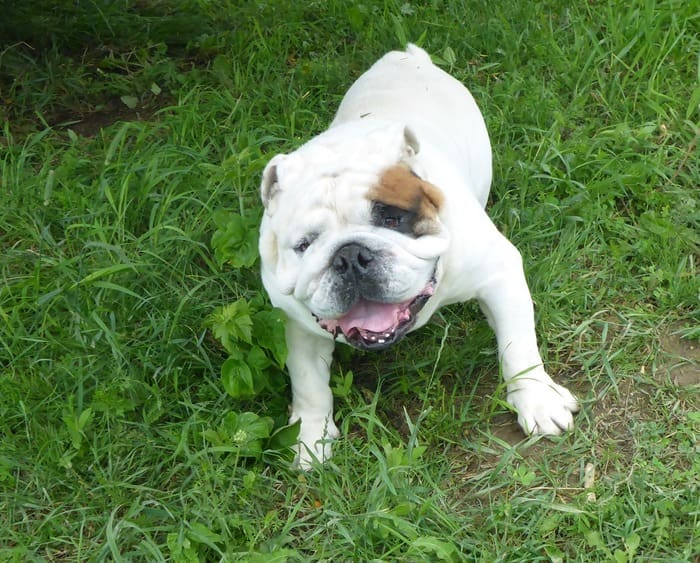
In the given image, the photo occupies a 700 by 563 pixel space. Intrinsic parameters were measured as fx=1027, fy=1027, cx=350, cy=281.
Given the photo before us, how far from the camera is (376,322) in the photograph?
3.44 m

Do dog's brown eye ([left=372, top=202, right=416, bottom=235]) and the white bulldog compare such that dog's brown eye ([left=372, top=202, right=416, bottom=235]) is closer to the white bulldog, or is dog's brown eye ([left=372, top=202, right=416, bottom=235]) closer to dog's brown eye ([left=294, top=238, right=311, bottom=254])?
the white bulldog

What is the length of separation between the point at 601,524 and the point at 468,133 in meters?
1.85

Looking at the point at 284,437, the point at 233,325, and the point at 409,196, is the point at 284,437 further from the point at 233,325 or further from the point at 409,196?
the point at 409,196

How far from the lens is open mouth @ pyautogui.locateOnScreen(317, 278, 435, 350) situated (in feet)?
11.2

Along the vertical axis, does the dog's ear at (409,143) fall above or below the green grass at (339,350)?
above

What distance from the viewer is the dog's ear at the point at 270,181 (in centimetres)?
358

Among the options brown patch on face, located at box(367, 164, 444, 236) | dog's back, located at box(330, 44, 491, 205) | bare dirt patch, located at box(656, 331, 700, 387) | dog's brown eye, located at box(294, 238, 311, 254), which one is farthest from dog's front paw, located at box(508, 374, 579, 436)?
dog's brown eye, located at box(294, 238, 311, 254)

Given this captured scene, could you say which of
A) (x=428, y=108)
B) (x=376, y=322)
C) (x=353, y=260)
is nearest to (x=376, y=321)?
(x=376, y=322)

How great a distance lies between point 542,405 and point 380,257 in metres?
0.99

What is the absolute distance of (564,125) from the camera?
5.11m

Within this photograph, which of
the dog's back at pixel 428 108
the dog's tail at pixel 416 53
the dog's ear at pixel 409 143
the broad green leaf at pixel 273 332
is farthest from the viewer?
the dog's tail at pixel 416 53

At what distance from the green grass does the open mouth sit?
18.6 inches

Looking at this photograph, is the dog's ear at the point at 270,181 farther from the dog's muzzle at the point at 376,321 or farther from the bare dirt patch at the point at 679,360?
the bare dirt patch at the point at 679,360

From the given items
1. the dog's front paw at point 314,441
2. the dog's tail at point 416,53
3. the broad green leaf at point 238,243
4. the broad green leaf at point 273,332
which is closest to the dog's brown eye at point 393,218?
the broad green leaf at point 273,332
